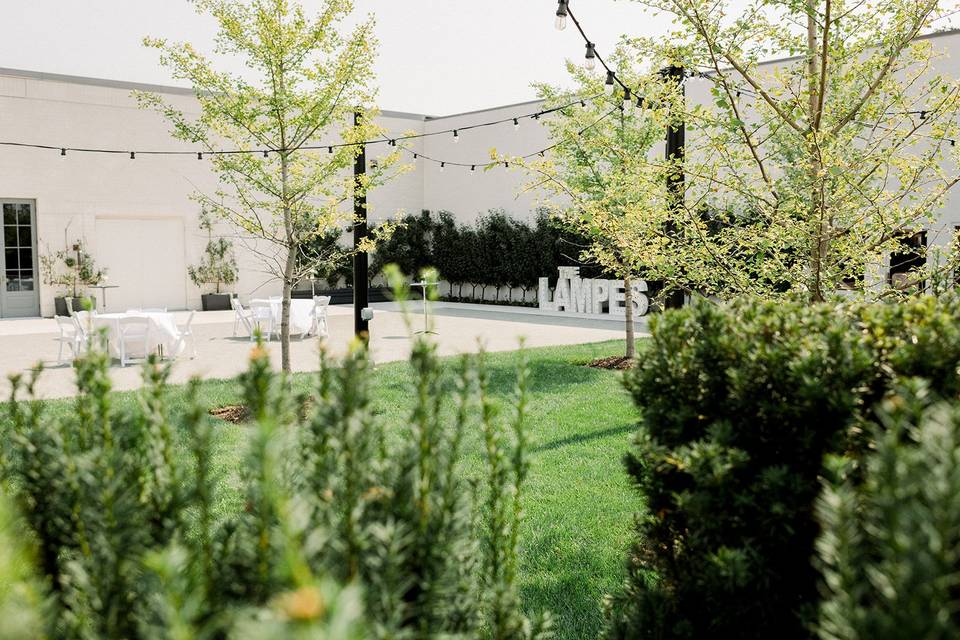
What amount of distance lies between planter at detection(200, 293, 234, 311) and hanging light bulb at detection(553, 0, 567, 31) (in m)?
18.6

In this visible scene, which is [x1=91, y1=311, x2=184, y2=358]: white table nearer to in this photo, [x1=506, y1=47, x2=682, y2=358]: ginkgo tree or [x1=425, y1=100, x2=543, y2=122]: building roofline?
[x1=506, y1=47, x2=682, y2=358]: ginkgo tree

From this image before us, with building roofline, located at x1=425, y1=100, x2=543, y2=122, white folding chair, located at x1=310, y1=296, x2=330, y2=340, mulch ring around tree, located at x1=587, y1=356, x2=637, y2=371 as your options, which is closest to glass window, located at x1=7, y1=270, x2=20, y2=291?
white folding chair, located at x1=310, y1=296, x2=330, y2=340

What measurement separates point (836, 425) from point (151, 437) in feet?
4.51

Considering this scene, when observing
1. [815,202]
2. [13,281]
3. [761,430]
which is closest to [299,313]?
[13,281]

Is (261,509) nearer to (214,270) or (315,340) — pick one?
(315,340)

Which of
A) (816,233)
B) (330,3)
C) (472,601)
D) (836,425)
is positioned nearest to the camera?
(472,601)

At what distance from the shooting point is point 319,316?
16.1 metres

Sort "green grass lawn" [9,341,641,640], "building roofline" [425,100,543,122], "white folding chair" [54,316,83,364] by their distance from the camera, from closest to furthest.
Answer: "green grass lawn" [9,341,641,640], "white folding chair" [54,316,83,364], "building roofline" [425,100,543,122]

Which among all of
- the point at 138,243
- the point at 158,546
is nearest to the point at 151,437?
the point at 158,546

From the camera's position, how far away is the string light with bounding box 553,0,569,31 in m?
7.70

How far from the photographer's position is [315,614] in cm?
60

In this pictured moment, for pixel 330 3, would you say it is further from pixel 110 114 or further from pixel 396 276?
pixel 110 114

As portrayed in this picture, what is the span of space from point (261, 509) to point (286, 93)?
8.26 metres

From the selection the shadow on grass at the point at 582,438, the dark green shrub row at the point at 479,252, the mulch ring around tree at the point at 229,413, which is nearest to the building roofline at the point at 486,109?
the dark green shrub row at the point at 479,252
